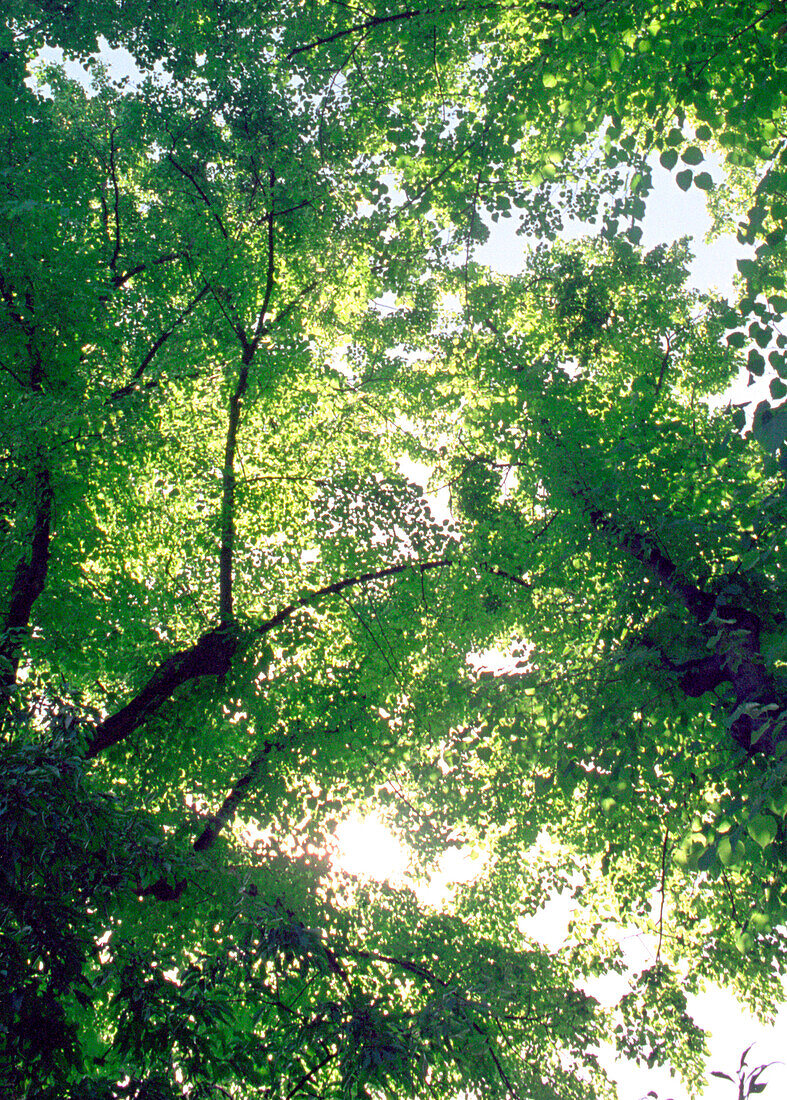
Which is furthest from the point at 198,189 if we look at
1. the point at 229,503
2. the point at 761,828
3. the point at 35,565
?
the point at 761,828

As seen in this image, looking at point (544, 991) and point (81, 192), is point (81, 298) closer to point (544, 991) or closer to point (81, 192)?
point (81, 192)

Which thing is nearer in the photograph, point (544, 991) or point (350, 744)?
point (350, 744)

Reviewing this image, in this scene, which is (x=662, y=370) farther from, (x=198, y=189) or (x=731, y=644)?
(x=198, y=189)

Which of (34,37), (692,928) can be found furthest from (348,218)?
(692,928)

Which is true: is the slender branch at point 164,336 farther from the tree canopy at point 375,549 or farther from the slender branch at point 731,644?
the slender branch at point 731,644

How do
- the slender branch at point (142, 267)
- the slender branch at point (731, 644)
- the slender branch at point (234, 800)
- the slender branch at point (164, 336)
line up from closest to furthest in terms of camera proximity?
1. the slender branch at point (731, 644)
2. the slender branch at point (234, 800)
3. the slender branch at point (164, 336)
4. the slender branch at point (142, 267)

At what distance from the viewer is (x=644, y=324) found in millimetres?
9281

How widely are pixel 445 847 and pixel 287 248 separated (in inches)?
360

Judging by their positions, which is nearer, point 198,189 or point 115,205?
point 198,189

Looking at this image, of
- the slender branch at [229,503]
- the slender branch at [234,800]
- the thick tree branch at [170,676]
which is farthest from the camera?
the slender branch at [234,800]

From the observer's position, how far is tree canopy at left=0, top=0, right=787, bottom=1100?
3846 mm

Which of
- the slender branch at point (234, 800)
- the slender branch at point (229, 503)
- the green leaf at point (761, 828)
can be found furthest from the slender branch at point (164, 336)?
the green leaf at point (761, 828)

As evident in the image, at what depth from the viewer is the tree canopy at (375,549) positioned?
3.85 m

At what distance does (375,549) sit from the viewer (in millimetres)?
8133
